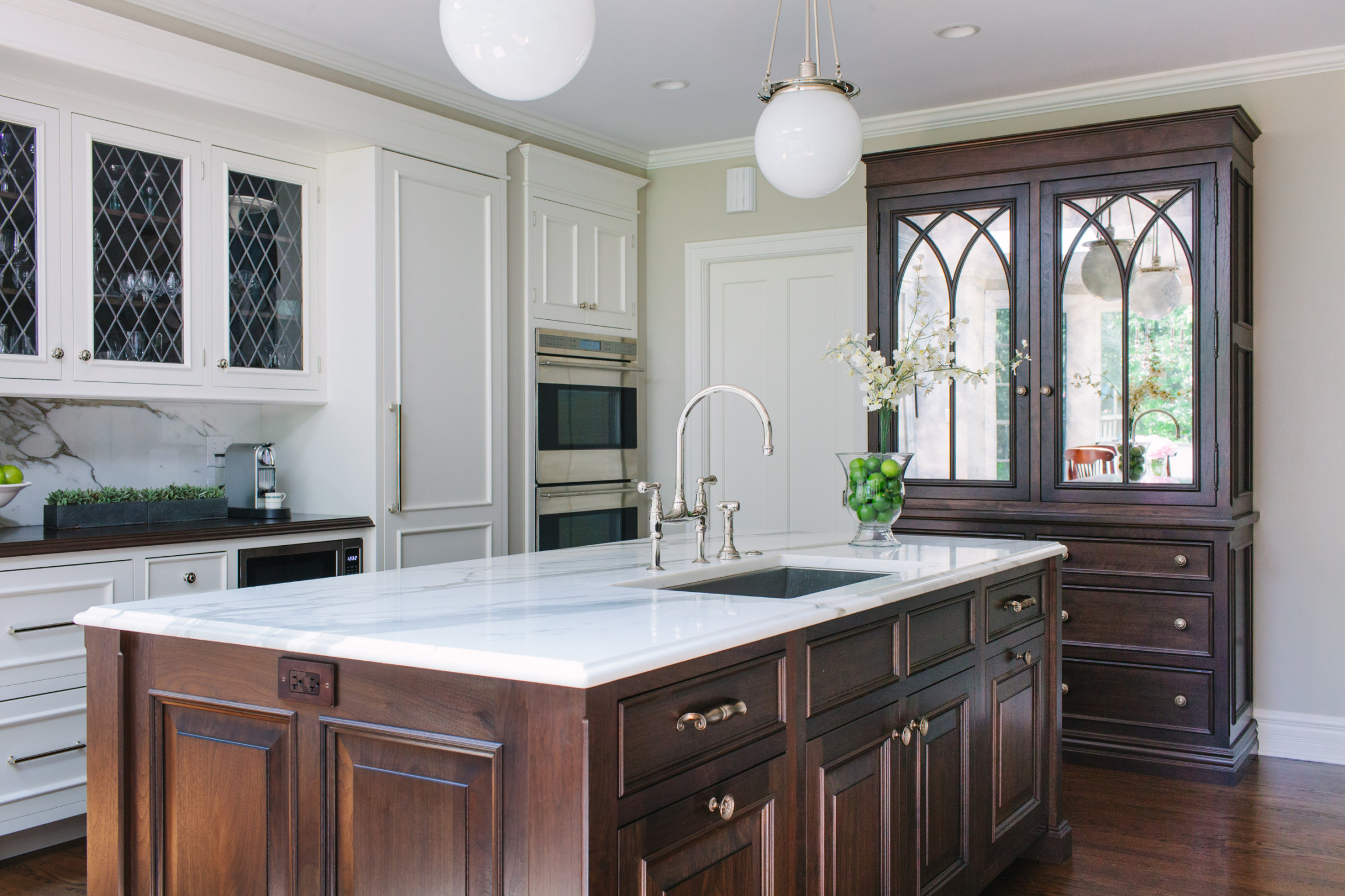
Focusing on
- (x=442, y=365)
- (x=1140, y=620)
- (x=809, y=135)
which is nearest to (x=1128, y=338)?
(x=1140, y=620)

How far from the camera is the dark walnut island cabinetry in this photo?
1.39 meters

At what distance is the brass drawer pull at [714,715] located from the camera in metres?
1.52

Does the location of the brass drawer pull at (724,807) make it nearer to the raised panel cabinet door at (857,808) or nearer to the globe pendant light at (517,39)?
the raised panel cabinet door at (857,808)

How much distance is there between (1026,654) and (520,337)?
2652 mm

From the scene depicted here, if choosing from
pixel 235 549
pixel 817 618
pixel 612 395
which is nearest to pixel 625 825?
pixel 817 618

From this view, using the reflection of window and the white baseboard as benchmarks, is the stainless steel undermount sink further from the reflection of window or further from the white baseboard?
the white baseboard

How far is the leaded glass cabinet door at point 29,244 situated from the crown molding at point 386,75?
52cm

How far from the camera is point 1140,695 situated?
3.85 m

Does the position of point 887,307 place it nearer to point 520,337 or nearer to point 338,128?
point 520,337

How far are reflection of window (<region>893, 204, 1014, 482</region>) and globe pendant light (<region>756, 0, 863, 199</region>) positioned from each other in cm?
152

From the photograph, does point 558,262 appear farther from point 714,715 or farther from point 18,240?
point 714,715

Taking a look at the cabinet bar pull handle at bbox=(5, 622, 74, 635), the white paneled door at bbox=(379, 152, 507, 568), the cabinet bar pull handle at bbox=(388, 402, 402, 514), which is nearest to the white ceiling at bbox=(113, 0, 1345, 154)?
the white paneled door at bbox=(379, 152, 507, 568)

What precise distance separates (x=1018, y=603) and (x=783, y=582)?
0.61 metres

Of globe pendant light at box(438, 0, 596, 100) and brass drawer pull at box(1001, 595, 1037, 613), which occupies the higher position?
globe pendant light at box(438, 0, 596, 100)
